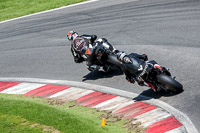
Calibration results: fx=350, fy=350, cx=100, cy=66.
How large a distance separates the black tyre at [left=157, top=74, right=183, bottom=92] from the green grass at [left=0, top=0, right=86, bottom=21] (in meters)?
17.1

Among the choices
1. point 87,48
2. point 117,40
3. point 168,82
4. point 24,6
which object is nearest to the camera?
point 168,82

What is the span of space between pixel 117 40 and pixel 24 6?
14.2m

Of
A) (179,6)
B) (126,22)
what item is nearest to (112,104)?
(126,22)

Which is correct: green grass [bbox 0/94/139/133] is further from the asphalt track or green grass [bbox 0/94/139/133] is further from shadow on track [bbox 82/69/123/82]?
shadow on track [bbox 82/69/123/82]

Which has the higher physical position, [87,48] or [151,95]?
[87,48]

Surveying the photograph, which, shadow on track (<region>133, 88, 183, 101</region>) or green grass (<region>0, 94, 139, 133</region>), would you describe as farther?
shadow on track (<region>133, 88, 183, 101</region>)

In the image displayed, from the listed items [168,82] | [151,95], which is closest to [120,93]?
[151,95]

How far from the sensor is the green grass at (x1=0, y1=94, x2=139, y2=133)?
27.2 ft

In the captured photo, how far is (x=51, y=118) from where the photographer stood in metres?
8.97

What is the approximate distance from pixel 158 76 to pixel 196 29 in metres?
5.95

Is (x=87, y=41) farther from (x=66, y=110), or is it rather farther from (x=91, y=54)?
(x=66, y=110)

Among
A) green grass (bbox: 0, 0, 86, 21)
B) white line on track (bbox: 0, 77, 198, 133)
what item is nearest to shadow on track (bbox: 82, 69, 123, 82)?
white line on track (bbox: 0, 77, 198, 133)

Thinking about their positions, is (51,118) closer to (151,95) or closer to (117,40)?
(151,95)

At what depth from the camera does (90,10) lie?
2175 cm
